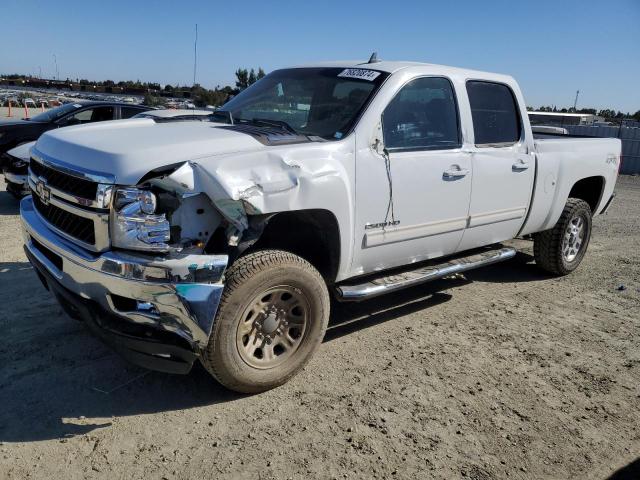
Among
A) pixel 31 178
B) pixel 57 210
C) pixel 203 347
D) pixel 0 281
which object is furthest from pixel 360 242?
pixel 0 281

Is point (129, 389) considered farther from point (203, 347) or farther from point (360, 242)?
point (360, 242)

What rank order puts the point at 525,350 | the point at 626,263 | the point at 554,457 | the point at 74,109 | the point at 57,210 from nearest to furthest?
the point at 554,457 → the point at 57,210 → the point at 525,350 → the point at 626,263 → the point at 74,109

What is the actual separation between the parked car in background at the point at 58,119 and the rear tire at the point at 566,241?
24.1 feet

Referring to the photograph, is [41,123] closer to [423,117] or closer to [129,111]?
[129,111]

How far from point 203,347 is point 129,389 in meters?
0.75

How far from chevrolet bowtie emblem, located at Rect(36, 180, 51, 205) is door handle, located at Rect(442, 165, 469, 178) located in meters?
2.72

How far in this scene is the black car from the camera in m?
7.71

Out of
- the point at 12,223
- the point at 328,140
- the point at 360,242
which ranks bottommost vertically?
the point at 12,223

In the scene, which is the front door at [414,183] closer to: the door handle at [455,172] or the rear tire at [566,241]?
the door handle at [455,172]

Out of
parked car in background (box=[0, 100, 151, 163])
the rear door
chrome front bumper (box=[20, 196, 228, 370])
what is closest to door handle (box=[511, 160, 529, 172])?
the rear door

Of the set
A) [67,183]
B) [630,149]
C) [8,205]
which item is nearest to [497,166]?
[67,183]

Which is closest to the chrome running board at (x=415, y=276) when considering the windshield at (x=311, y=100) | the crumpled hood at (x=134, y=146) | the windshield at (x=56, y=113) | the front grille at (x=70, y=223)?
the windshield at (x=311, y=100)

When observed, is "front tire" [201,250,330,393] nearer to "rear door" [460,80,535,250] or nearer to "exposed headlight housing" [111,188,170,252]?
"exposed headlight housing" [111,188,170,252]

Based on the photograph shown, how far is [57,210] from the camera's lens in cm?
317
